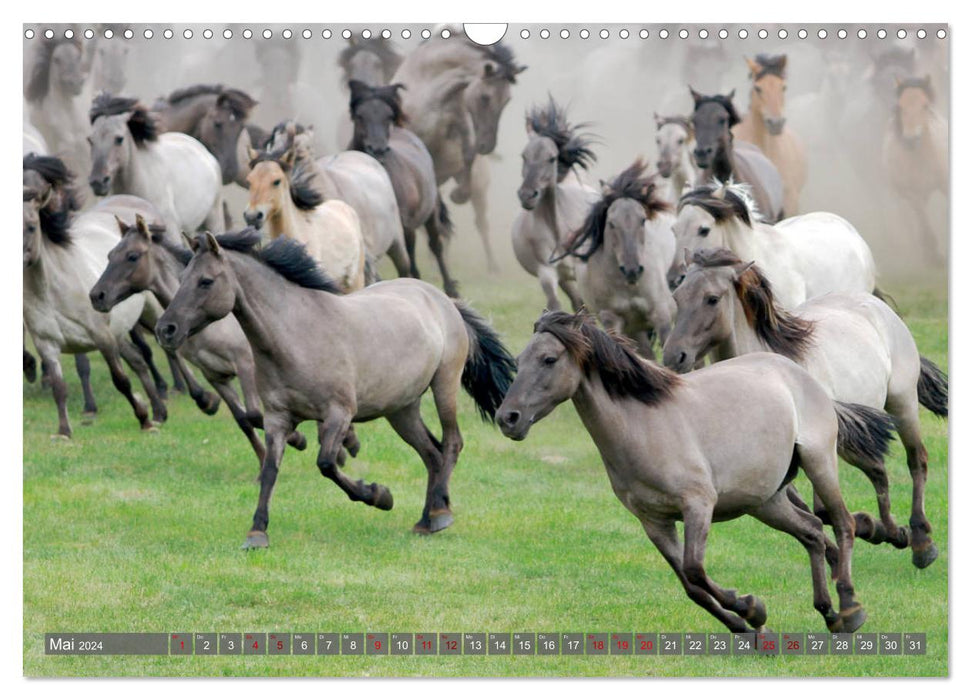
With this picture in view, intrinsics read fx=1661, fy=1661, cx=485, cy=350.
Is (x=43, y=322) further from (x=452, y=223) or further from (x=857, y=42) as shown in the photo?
(x=857, y=42)

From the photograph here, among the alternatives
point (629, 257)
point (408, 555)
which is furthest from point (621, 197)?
point (408, 555)

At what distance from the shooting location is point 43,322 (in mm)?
12008

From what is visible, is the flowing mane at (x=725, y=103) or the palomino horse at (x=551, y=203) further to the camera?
the palomino horse at (x=551, y=203)

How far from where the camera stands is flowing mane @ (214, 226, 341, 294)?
29.9ft

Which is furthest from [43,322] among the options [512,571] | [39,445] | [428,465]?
[512,571]

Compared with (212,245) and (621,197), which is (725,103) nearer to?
(621,197)

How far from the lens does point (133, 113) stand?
1266 centimetres

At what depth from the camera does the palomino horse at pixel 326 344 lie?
893 cm

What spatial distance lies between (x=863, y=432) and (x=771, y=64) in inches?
90.5

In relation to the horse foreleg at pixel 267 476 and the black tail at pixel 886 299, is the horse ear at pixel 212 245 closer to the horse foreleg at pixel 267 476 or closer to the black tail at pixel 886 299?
the horse foreleg at pixel 267 476

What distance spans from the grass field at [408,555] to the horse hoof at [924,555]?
0.20 feet

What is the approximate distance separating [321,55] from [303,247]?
113cm

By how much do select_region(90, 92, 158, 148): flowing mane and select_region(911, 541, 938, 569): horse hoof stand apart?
592cm

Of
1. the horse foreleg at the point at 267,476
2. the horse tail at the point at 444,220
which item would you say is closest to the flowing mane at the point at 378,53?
the horse tail at the point at 444,220
